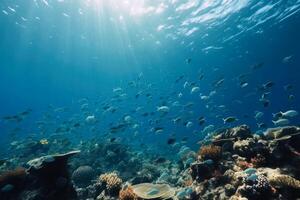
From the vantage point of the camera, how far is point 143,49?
4044 centimetres

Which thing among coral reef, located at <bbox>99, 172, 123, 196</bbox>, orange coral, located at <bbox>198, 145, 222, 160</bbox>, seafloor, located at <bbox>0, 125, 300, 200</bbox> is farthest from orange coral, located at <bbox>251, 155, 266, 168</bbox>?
coral reef, located at <bbox>99, 172, 123, 196</bbox>

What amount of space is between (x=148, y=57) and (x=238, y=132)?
35.4m

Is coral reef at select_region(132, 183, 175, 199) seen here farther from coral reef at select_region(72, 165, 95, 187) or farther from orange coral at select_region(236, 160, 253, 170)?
coral reef at select_region(72, 165, 95, 187)

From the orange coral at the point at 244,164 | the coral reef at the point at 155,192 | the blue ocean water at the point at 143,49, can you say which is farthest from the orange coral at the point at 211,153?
the blue ocean water at the point at 143,49

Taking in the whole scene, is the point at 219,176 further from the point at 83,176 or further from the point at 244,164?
the point at 83,176

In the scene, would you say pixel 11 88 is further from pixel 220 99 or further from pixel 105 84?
pixel 220 99

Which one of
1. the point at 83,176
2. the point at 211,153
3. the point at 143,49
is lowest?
the point at 211,153

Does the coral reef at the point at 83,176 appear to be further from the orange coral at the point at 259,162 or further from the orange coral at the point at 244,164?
the orange coral at the point at 259,162

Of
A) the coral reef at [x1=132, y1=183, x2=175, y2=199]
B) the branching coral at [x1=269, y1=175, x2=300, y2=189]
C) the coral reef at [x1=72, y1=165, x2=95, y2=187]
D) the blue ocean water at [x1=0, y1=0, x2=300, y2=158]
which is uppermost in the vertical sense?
the blue ocean water at [x1=0, y1=0, x2=300, y2=158]

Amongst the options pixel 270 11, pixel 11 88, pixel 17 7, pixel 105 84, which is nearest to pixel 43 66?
pixel 105 84

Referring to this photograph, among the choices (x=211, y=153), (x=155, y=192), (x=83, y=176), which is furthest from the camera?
(x=83, y=176)

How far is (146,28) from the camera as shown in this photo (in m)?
32.6

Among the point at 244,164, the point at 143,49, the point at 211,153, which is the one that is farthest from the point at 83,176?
the point at 143,49

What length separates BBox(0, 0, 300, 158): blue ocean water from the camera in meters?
22.9
